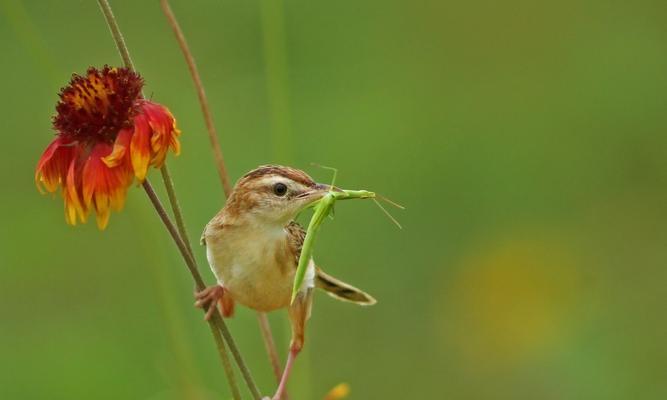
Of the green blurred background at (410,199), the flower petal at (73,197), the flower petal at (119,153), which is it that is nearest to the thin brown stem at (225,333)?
the flower petal at (119,153)

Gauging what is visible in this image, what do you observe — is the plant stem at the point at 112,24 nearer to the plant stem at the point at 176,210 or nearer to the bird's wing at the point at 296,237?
the plant stem at the point at 176,210

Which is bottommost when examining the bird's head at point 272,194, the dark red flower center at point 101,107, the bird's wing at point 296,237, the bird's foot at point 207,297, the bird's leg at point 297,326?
the bird's leg at point 297,326

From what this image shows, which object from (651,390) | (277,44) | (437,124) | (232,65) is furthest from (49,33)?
(277,44)

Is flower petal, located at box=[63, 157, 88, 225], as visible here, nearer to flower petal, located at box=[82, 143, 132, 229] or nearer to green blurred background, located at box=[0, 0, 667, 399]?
flower petal, located at box=[82, 143, 132, 229]

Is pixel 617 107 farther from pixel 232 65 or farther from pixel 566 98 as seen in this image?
pixel 232 65

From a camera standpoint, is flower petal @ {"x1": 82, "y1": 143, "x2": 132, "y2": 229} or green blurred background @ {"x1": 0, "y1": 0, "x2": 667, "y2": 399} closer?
flower petal @ {"x1": 82, "y1": 143, "x2": 132, "y2": 229}

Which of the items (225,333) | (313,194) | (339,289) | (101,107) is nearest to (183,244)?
(225,333)

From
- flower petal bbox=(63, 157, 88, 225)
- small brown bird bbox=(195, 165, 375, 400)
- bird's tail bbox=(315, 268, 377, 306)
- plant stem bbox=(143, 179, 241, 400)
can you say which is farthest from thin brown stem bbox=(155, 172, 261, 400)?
bird's tail bbox=(315, 268, 377, 306)

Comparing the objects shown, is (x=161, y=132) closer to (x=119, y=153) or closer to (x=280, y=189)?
(x=119, y=153)
